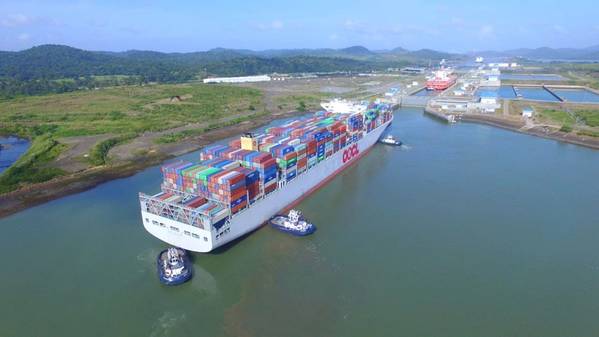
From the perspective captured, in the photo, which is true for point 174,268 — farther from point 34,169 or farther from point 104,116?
point 104,116

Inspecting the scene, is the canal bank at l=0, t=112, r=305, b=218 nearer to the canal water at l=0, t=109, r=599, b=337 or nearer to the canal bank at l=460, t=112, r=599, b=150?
the canal water at l=0, t=109, r=599, b=337

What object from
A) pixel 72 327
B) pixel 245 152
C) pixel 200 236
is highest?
pixel 245 152

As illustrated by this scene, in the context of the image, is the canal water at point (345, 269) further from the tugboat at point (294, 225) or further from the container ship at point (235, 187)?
the container ship at point (235, 187)

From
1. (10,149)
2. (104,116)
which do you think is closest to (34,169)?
(10,149)

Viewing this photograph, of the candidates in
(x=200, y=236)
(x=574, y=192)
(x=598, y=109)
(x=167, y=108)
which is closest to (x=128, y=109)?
(x=167, y=108)

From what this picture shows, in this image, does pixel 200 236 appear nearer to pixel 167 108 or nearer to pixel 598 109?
pixel 167 108

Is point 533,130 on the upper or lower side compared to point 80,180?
upper

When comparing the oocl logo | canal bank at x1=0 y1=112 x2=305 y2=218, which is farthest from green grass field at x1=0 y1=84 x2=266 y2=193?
the oocl logo
